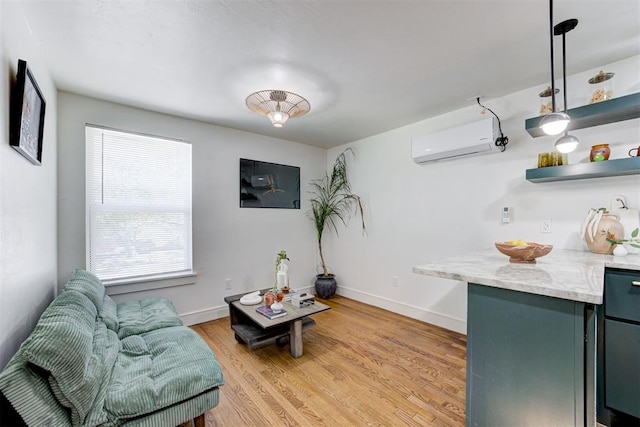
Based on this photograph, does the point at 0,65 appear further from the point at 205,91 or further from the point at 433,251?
the point at 433,251

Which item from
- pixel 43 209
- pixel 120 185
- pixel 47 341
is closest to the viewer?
pixel 47 341

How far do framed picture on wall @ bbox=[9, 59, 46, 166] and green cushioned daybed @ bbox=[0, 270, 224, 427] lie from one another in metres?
0.83

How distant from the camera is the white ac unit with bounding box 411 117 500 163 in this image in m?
2.46

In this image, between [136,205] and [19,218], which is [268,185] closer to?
[136,205]

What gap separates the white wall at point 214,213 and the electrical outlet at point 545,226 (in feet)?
9.30

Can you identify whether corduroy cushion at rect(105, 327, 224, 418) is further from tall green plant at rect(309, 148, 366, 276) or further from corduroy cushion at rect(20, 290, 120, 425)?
tall green plant at rect(309, 148, 366, 276)

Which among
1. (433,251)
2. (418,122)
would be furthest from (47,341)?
(418,122)

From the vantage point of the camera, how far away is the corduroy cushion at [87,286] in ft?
5.89

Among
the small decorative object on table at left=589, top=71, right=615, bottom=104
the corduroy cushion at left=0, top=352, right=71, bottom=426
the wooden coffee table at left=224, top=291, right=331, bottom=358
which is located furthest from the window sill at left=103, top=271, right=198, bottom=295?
the small decorative object on table at left=589, top=71, right=615, bottom=104

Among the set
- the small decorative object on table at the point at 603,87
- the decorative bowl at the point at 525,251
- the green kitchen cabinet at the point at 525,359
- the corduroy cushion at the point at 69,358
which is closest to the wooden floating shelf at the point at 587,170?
the small decorative object on table at the point at 603,87

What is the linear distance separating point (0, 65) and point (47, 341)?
3.85 feet

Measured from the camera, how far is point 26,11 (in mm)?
1450

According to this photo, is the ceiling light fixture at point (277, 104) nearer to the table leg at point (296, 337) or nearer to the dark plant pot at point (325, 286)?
the table leg at point (296, 337)

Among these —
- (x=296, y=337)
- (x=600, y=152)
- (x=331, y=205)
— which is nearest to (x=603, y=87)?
(x=600, y=152)
